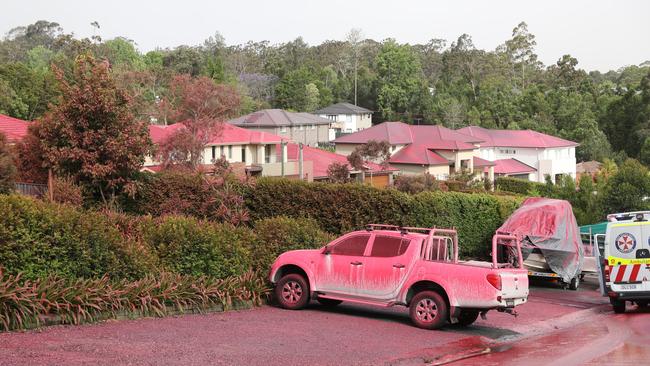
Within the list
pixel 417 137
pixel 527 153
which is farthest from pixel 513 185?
pixel 527 153

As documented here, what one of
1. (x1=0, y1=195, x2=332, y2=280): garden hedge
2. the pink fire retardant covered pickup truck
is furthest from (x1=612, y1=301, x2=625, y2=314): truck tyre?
(x1=0, y1=195, x2=332, y2=280): garden hedge

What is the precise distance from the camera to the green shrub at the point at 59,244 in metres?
14.2

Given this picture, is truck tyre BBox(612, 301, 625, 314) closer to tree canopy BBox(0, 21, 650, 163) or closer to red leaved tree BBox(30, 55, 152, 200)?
red leaved tree BBox(30, 55, 152, 200)

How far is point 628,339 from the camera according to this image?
53.5ft

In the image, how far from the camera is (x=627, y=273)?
787 inches

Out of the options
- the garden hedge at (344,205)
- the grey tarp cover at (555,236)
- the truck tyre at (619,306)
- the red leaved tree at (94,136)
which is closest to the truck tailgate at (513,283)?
the truck tyre at (619,306)

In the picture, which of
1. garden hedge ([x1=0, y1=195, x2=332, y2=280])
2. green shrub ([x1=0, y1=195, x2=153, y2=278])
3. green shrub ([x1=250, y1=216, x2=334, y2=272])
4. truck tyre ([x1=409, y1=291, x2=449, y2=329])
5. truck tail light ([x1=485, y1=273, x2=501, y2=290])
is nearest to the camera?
green shrub ([x1=0, y1=195, x2=153, y2=278])

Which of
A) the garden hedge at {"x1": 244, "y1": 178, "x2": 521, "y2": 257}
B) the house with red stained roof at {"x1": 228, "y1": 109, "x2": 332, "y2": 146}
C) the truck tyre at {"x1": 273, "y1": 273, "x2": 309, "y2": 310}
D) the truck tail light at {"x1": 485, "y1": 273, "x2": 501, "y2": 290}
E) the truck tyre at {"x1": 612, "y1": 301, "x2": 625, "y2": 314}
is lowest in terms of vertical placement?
the truck tyre at {"x1": 612, "y1": 301, "x2": 625, "y2": 314}

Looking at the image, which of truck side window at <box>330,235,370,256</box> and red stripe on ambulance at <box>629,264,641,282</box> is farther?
red stripe on ambulance at <box>629,264,641,282</box>

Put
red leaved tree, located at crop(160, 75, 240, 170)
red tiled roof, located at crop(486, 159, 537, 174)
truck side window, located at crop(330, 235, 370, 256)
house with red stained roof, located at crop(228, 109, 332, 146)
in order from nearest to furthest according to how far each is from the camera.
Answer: truck side window, located at crop(330, 235, 370, 256), red leaved tree, located at crop(160, 75, 240, 170), red tiled roof, located at crop(486, 159, 537, 174), house with red stained roof, located at crop(228, 109, 332, 146)

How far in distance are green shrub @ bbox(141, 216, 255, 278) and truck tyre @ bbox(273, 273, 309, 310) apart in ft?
3.48

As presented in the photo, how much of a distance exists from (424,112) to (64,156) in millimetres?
85590

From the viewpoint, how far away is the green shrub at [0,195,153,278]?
46.7 feet

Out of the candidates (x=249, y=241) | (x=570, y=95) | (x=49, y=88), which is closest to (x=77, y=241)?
(x=249, y=241)
